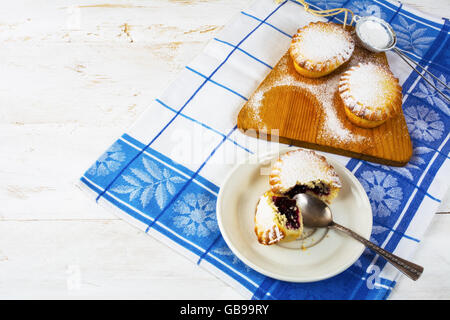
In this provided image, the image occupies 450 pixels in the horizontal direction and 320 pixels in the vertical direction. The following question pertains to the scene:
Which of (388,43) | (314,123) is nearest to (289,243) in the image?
(314,123)

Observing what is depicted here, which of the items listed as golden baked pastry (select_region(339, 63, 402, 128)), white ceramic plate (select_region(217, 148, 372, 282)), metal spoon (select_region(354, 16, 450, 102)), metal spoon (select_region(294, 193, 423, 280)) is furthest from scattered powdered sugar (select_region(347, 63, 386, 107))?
metal spoon (select_region(294, 193, 423, 280))

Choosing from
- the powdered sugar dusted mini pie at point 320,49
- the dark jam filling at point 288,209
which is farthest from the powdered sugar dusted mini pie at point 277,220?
the powdered sugar dusted mini pie at point 320,49

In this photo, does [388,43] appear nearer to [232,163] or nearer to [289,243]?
[232,163]

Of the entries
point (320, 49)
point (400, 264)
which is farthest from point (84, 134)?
point (400, 264)

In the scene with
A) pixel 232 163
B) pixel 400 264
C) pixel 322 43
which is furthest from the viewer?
pixel 322 43

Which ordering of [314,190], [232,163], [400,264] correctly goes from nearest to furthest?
1. [400,264]
2. [314,190]
3. [232,163]

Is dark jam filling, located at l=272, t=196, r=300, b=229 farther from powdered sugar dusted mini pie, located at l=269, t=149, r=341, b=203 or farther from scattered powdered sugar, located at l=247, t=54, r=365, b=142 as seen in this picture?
scattered powdered sugar, located at l=247, t=54, r=365, b=142

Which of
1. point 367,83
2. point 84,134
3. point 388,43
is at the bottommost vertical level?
point 84,134

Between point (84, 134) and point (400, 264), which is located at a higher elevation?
point (400, 264)

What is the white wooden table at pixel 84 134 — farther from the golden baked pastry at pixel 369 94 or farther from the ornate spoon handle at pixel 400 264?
the golden baked pastry at pixel 369 94

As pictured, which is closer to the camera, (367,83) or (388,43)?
(367,83)
